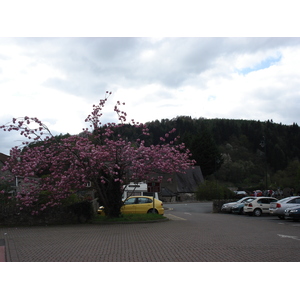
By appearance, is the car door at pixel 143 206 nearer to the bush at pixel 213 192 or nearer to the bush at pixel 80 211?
the bush at pixel 80 211

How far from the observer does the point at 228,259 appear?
883cm

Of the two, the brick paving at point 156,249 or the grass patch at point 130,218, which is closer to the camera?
the brick paving at point 156,249

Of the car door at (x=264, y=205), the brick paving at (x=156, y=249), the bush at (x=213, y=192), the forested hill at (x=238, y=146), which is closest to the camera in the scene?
the brick paving at (x=156, y=249)

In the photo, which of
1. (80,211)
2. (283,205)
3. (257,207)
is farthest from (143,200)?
(257,207)

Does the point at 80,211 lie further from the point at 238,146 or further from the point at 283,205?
the point at 238,146

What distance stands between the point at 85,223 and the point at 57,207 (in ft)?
5.77

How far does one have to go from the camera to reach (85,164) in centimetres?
2016

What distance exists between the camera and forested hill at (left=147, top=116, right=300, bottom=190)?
8425 centimetres

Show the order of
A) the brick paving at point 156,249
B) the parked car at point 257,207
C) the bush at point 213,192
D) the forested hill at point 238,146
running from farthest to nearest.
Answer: the forested hill at point 238,146 < the bush at point 213,192 < the parked car at point 257,207 < the brick paving at point 156,249

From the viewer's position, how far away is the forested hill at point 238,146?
8425 centimetres

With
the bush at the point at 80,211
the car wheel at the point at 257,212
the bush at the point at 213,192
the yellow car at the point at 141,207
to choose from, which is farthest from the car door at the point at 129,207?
the bush at the point at 213,192

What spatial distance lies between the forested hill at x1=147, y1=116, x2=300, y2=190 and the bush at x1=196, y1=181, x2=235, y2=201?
63.5 ft

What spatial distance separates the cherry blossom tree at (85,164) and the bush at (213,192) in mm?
35031

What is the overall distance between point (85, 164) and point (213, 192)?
40408 mm
